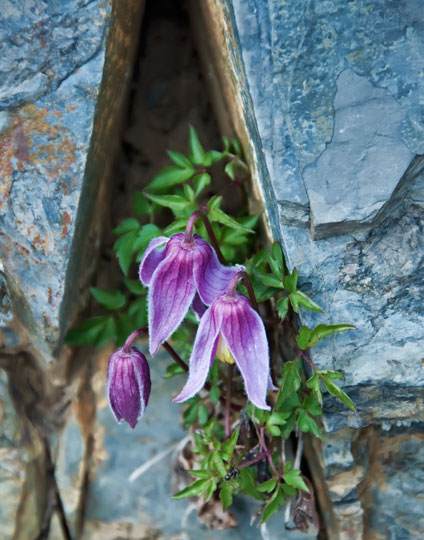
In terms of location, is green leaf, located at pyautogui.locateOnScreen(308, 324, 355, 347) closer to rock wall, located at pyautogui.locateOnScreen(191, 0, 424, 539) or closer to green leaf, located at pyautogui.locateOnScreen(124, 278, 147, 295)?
rock wall, located at pyautogui.locateOnScreen(191, 0, 424, 539)

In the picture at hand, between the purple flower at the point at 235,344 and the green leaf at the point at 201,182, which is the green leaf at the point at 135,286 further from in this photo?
the purple flower at the point at 235,344

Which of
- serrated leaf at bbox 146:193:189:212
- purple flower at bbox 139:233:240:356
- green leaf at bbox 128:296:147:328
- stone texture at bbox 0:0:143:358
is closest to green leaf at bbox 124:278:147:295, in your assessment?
green leaf at bbox 128:296:147:328

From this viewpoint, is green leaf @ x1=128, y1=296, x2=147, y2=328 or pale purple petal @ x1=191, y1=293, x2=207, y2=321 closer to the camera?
pale purple petal @ x1=191, y1=293, x2=207, y2=321

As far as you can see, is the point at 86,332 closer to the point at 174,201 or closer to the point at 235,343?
the point at 174,201

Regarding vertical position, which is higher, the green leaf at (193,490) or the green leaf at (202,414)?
the green leaf at (202,414)

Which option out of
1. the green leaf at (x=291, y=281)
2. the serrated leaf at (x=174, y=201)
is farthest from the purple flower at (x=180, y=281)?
the serrated leaf at (x=174, y=201)

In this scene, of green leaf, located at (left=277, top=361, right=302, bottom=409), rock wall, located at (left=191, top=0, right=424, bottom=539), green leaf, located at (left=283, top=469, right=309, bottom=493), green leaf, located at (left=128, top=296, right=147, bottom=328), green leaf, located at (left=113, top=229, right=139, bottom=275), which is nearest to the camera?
rock wall, located at (left=191, top=0, right=424, bottom=539)
